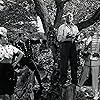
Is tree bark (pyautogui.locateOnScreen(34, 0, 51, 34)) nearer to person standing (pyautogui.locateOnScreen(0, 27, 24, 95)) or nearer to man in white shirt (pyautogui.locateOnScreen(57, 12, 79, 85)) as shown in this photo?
man in white shirt (pyautogui.locateOnScreen(57, 12, 79, 85))

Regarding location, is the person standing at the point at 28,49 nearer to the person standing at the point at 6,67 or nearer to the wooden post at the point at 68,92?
the wooden post at the point at 68,92

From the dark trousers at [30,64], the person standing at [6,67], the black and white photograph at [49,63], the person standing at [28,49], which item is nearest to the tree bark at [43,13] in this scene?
the black and white photograph at [49,63]

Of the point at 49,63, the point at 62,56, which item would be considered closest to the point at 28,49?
the point at 62,56

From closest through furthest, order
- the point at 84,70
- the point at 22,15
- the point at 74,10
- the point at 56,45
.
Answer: the point at 84,70 → the point at 56,45 → the point at 22,15 → the point at 74,10

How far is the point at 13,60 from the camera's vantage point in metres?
5.68

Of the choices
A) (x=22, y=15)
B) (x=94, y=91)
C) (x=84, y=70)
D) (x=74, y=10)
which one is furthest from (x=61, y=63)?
(x=74, y=10)

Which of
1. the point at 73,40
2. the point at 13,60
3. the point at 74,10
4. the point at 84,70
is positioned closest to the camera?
the point at 13,60

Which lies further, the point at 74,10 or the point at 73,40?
the point at 74,10

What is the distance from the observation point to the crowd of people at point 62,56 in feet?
17.1

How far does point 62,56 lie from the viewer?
6129mm

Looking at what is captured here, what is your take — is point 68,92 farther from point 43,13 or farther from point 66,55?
point 43,13

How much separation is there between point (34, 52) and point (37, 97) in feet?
4.28

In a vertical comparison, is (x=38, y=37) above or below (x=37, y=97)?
above

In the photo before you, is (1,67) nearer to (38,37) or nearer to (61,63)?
(61,63)
